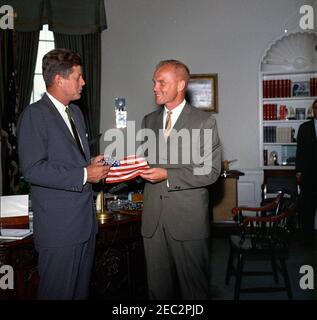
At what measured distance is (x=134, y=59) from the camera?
293 inches

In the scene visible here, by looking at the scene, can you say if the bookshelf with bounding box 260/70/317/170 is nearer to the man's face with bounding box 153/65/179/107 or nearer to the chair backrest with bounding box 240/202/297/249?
the chair backrest with bounding box 240/202/297/249

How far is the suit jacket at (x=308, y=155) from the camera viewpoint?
226 inches

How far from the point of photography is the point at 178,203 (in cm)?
260

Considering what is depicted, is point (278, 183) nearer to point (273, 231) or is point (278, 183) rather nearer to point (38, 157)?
point (273, 231)

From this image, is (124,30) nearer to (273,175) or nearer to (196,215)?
(273,175)

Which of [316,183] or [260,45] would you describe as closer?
[316,183]

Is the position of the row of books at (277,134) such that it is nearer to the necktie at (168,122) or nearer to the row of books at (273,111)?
the row of books at (273,111)

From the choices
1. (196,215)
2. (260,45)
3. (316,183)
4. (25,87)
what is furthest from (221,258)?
(25,87)

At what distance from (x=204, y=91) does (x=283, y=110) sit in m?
1.36

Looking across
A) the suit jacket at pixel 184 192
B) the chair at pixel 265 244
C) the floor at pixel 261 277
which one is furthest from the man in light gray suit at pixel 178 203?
the floor at pixel 261 277

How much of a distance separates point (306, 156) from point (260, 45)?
7.47 feet

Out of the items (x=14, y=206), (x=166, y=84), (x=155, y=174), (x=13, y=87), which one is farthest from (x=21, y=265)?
(x=13, y=87)

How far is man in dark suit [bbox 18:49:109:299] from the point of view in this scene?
2.19 m

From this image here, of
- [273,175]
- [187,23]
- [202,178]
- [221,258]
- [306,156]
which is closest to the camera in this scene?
[202,178]
